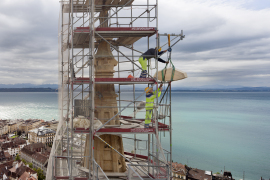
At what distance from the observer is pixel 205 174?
60.4m

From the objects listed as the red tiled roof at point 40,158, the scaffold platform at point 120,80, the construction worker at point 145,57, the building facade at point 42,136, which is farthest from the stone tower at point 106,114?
the building facade at point 42,136

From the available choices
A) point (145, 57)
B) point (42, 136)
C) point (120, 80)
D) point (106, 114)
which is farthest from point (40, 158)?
point (145, 57)

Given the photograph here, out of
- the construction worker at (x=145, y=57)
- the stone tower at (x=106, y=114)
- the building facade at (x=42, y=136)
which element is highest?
the construction worker at (x=145, y=57)

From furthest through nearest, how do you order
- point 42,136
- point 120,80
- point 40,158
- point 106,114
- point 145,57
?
point 42,136 → point 40,158 → point 106,114 → point 145,57 → point 120,80

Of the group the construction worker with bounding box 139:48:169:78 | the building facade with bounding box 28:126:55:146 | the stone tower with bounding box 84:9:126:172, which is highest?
the construction worker with bounding box 139:48:169:78

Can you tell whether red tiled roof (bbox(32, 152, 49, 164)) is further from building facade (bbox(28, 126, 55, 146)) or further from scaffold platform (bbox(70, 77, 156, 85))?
scaffold platform (bbox(70, 77, 156, 85))

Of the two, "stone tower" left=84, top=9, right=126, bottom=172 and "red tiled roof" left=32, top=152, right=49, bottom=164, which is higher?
"stone tower" left=84, top=9, right=126, bottom=172

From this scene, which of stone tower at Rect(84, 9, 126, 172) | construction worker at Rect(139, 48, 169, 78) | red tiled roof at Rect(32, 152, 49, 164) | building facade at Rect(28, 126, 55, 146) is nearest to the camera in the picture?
construction worker at Rect(139, 48, 169, 78)

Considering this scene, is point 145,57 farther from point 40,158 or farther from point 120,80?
point 40,158

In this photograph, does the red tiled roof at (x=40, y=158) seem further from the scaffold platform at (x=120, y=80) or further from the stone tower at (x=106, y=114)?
the scaffold platform at (x=120, y=80)

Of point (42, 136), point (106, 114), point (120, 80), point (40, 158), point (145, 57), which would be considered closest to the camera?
point (120, 80)

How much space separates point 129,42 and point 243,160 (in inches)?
2931

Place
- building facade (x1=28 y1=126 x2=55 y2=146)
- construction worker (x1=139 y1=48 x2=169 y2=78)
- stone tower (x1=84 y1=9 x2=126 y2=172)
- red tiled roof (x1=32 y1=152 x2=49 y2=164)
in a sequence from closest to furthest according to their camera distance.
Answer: construction worker (x1=139 y1=48 x2=169 y2=78) → stone tower (x1=84 y1=9 x2=126 y2=172) → red tiled roof (x1=32 y1=152 x2=49 y2=164) → building facade (x1=28 y1=126 x2=55 y2=146)

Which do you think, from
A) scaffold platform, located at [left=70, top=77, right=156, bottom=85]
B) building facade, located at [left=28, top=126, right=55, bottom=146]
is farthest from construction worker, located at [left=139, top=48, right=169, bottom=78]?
building facade, located at [left=28, top=126, right=55, bottom=146]
